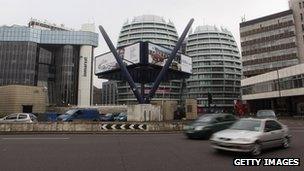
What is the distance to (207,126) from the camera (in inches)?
750

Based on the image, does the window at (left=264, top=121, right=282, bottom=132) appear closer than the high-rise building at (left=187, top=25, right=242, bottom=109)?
Yes

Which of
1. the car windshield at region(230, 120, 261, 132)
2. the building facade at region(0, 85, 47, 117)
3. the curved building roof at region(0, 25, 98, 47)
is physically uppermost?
the curved building roof at region(0, 25, 98, 47)

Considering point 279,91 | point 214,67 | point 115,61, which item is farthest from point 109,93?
point 115,61

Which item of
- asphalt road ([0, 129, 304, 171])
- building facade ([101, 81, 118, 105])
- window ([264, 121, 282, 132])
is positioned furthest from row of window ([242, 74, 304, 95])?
building facade ([101, 81, 118, 105])

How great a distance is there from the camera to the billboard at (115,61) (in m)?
44.2

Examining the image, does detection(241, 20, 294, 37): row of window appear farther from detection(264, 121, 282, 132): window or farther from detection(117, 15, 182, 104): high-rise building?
detection(264, 121, 282, 132): window

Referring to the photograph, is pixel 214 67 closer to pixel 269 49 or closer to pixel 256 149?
pixel 269 49

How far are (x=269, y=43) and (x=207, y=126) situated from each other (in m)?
78.0

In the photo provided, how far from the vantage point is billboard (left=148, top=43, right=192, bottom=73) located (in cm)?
4477

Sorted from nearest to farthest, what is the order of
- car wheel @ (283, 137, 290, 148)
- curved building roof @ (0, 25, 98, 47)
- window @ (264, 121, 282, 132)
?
window @ (264, 121, 282, 132) → car wheel @ (283, 137, 290, 148) → curved building roof @ (0, 25, 98, 47)

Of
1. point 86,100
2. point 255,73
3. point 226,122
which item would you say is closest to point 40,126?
point 226,122

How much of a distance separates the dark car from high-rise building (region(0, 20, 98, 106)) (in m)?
99.7

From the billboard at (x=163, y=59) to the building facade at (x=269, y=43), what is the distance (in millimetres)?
44269

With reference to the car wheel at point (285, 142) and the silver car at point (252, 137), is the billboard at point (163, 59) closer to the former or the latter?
the car wheel at point (285, 142)
